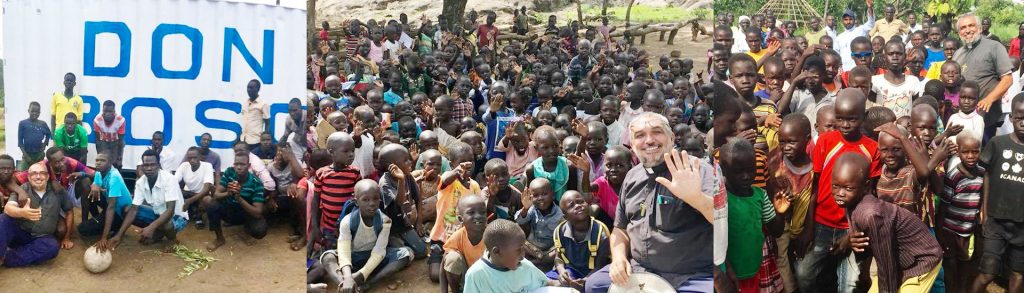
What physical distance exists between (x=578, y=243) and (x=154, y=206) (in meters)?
2.36

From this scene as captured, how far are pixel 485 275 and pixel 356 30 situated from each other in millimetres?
5574

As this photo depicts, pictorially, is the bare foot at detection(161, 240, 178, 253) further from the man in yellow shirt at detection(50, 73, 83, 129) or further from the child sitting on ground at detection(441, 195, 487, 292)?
the child sitting on ground at detection(441, 195, 487, 292)

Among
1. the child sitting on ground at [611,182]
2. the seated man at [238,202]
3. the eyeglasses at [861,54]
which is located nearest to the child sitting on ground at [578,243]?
the child sitting on ground at [611,182]

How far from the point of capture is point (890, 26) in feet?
20.7

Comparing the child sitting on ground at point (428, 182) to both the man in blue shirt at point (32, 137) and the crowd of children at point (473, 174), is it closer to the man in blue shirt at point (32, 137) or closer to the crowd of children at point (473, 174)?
the crowd of children at point (473, 174)

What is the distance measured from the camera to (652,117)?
229 cm

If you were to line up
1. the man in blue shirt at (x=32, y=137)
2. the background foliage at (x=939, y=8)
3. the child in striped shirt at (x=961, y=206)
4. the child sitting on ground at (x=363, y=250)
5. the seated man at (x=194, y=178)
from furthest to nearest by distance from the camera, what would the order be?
1. the seated man at (x=194, y=178)
2. the man in blue shirt at (x=32, y=137)
3. the child sitting on ground at (x=363, y=250)
4. the background foliage at (x=939, y=8)
5. the child in striped shirt at (x=961, y=206)

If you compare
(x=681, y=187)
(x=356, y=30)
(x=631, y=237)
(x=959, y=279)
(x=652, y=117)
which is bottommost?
(x=959, y=279)

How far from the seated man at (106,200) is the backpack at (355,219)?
54.9 inches

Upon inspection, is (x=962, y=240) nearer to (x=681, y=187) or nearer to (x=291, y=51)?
(x=681, y=187)

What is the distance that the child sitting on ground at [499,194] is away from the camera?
3.56m

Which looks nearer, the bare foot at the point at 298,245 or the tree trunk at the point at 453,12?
the bare foot at the point at 298,245

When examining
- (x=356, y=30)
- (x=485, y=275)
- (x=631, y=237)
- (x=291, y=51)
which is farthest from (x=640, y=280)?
(x=356, y=30)

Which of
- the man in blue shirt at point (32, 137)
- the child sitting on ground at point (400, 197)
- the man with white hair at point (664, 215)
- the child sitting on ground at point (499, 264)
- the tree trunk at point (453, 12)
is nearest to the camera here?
the man with white hair at point (664, 215)
